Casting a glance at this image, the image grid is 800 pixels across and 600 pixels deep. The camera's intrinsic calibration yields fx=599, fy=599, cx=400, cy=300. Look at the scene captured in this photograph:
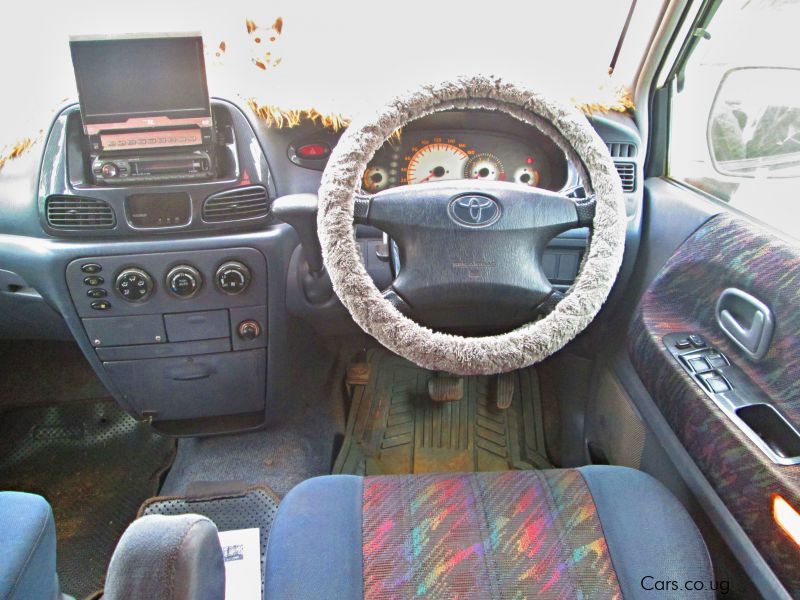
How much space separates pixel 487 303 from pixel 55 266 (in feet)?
3.23

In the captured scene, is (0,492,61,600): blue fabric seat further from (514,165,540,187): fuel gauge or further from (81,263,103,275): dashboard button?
(514,165,540,187): fuel gauge

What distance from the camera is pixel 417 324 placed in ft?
2.83

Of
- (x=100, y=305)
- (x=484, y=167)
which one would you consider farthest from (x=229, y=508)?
(x=484, y=167)

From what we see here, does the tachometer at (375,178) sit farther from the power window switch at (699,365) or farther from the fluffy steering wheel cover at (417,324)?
the power window switch at (699,365)

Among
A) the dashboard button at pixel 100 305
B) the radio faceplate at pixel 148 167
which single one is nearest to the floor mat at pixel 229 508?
the dashboard button at pixel 100 305

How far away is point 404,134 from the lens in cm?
127

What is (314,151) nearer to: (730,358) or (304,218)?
(304,218)

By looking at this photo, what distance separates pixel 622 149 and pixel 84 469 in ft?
5.78

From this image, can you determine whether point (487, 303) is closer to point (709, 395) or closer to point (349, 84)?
point (709, 395)

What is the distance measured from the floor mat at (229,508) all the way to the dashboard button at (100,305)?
52 cm

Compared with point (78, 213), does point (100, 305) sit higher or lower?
lower

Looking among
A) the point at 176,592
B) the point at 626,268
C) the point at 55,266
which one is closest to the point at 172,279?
the point at 55,266

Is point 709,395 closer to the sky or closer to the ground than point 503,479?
closer to the sky

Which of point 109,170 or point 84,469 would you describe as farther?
point 84,469
